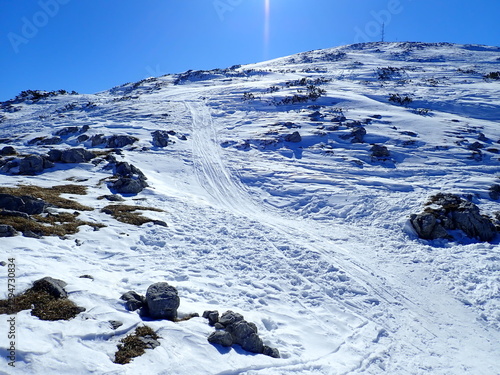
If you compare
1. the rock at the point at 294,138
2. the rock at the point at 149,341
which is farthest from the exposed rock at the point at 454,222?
the rock at the point at 294,138

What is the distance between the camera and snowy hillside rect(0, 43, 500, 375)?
761 centimetres

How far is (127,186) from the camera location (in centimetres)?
1970

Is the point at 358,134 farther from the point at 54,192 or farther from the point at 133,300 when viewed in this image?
the point at 133,300

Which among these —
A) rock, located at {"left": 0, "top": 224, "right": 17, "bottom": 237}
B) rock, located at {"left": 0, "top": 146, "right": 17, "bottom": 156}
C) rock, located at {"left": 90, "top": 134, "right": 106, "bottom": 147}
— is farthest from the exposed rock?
rock, located at {"left": 0, "top": 146, "right": 17, "bottom": 156}

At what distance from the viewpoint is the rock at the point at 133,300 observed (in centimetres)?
807

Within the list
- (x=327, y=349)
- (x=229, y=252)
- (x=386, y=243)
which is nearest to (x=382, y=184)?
(x=386, y=243)

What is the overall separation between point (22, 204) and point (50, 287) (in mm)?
7241

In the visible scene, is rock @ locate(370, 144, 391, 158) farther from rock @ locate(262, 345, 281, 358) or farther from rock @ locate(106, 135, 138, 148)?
rock @ locate(106, 135, 138, 148)

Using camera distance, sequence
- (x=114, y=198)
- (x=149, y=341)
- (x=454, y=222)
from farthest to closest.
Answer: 1. (x=114, y=198)
2. (x=454, y=222)
3. (x=149, y=341)

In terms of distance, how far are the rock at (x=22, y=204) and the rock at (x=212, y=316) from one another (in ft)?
32.2

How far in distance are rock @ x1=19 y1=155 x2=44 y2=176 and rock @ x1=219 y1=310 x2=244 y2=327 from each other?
20.2 metres

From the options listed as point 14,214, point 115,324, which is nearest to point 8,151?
A: point 14,214

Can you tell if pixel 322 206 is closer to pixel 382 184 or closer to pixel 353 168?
pixel 382 184

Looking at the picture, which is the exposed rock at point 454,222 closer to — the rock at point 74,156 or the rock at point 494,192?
the rock at point 494,192
